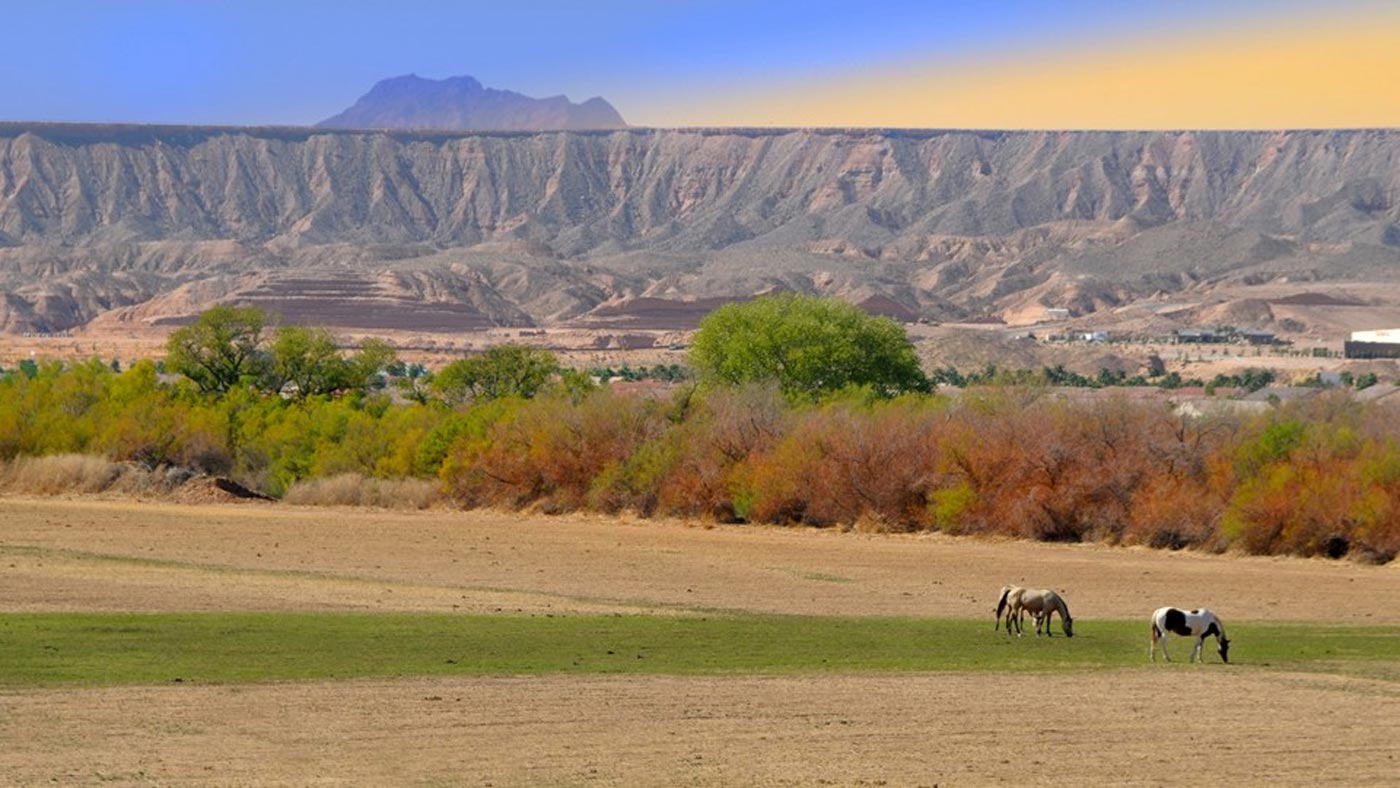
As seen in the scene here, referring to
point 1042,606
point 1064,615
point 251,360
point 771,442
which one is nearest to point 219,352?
point 251,360

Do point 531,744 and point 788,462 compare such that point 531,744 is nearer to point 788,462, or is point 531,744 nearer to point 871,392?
point 788,462

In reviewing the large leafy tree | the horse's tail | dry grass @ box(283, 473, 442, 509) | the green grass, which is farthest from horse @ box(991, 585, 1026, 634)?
the large leafy tree

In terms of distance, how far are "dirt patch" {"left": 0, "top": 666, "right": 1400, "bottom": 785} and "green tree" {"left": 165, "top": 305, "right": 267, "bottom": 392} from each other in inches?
2222

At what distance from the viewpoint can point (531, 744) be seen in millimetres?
21344

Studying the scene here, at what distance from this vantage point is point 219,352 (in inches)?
3162

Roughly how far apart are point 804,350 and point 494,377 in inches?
537

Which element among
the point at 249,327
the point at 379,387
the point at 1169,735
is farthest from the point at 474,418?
the point at 1169,735

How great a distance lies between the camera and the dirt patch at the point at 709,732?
1995 centimetres

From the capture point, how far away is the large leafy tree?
2921 inches

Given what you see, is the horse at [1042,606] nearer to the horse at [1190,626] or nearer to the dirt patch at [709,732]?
the horse at [1190,626]

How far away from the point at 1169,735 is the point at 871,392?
47.3m

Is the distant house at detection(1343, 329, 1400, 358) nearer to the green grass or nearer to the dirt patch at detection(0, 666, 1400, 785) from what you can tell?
the green grass

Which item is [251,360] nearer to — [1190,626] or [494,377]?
[494,377]

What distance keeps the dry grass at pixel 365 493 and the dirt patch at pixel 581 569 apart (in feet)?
12.7
